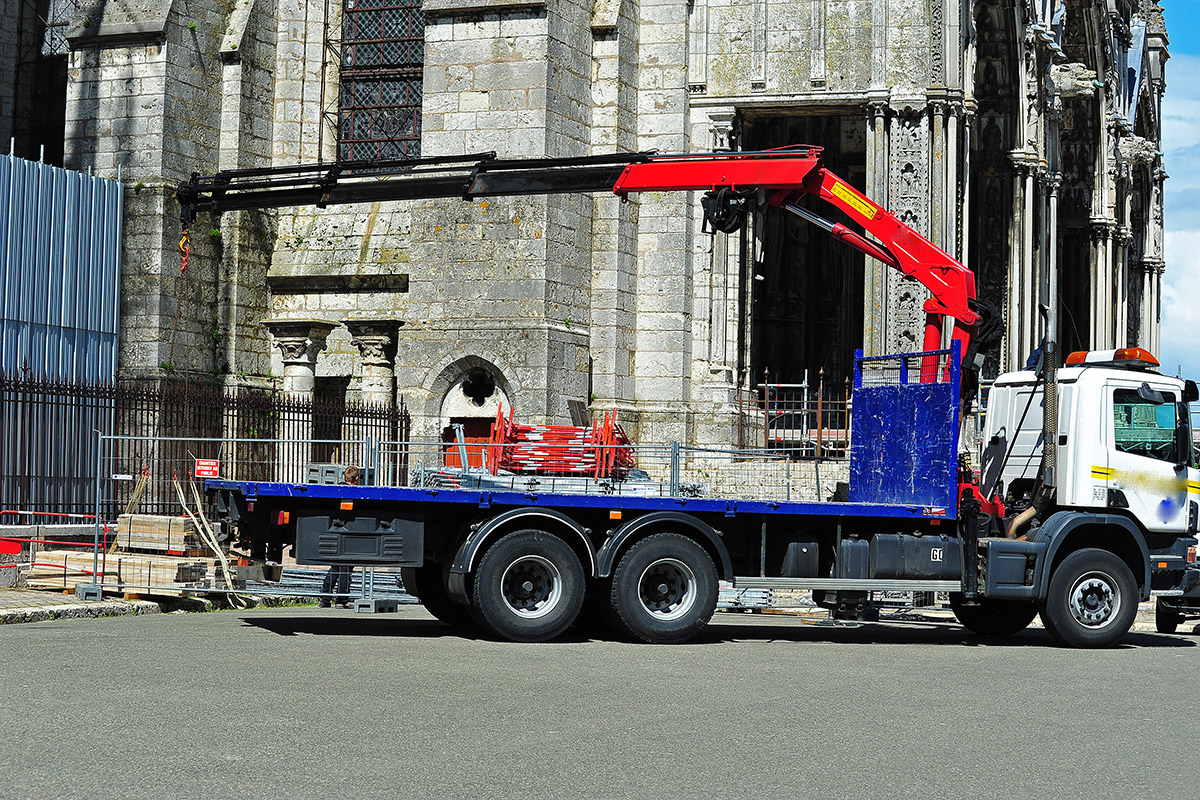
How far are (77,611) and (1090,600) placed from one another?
9.22 m

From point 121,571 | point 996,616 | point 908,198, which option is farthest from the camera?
point 908,198

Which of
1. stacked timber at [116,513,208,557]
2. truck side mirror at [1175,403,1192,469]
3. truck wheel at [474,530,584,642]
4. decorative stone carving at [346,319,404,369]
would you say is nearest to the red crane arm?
truck side mirror at [1175,403,1192,469]

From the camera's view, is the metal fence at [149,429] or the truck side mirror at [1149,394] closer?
the truck side mirror at [1149,394]

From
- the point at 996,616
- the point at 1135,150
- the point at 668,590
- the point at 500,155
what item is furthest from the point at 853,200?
the point at 1135,150

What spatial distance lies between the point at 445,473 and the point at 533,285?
882 cm

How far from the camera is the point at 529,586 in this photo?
42.5 ft

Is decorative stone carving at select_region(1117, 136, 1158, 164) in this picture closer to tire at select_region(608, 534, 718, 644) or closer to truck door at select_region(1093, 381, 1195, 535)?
truck door at select_region(1093, 381, 1195, 535)

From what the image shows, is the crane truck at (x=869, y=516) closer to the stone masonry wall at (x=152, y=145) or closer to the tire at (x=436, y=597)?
the tire at (x=436, y=597)

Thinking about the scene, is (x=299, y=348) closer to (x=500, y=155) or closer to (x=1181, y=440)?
(x=500, y=155)

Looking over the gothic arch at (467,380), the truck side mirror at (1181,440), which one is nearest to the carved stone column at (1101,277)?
the gothic arch at (467,380)

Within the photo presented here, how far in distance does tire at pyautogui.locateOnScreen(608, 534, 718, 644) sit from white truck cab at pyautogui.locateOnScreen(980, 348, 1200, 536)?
11.7 ft

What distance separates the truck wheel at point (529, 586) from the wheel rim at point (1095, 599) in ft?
15.3

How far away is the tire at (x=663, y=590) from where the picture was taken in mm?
13125

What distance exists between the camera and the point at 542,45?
2269 centimetres
